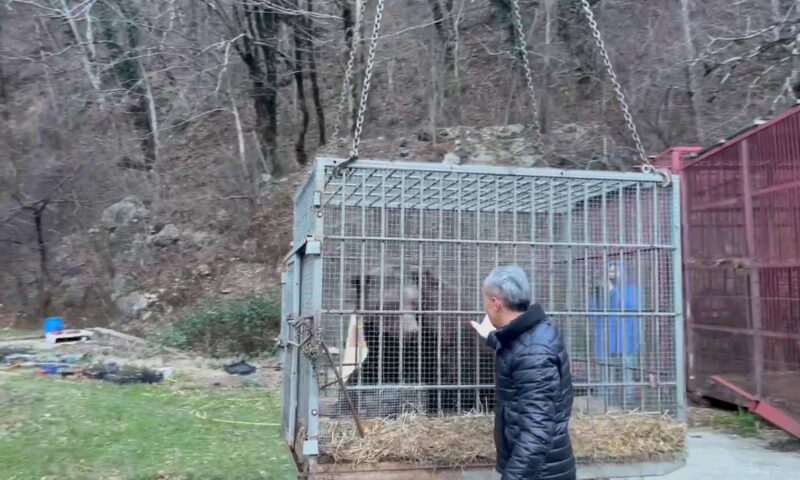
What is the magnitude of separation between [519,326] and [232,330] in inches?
491

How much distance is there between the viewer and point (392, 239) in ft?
12.8

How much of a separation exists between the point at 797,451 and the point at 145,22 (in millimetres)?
16118

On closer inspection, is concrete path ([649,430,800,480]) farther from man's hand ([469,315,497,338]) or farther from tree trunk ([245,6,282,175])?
tree trunk ([245,6,282,175])

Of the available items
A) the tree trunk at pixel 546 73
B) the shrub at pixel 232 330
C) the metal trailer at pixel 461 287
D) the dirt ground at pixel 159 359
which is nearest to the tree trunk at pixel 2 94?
the dirt ground at pixel 159 359

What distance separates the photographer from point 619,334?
4164mm

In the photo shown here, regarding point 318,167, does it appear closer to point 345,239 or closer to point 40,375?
point 345,239

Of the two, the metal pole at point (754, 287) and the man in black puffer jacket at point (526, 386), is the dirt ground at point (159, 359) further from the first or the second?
the man in black puffer jacket at point (526, 386)

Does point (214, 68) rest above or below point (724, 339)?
above

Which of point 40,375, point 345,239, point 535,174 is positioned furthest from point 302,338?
point 40,375

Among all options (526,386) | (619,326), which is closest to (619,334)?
(619,326)

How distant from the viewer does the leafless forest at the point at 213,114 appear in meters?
17.5

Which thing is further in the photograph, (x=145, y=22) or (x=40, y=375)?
(x=145, y=22)

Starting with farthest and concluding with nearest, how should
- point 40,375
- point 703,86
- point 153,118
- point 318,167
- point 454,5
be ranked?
point 153,118 → point 454,5 → point 703,86 → point 40,375 → point 318,167

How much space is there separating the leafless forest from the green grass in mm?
8461
